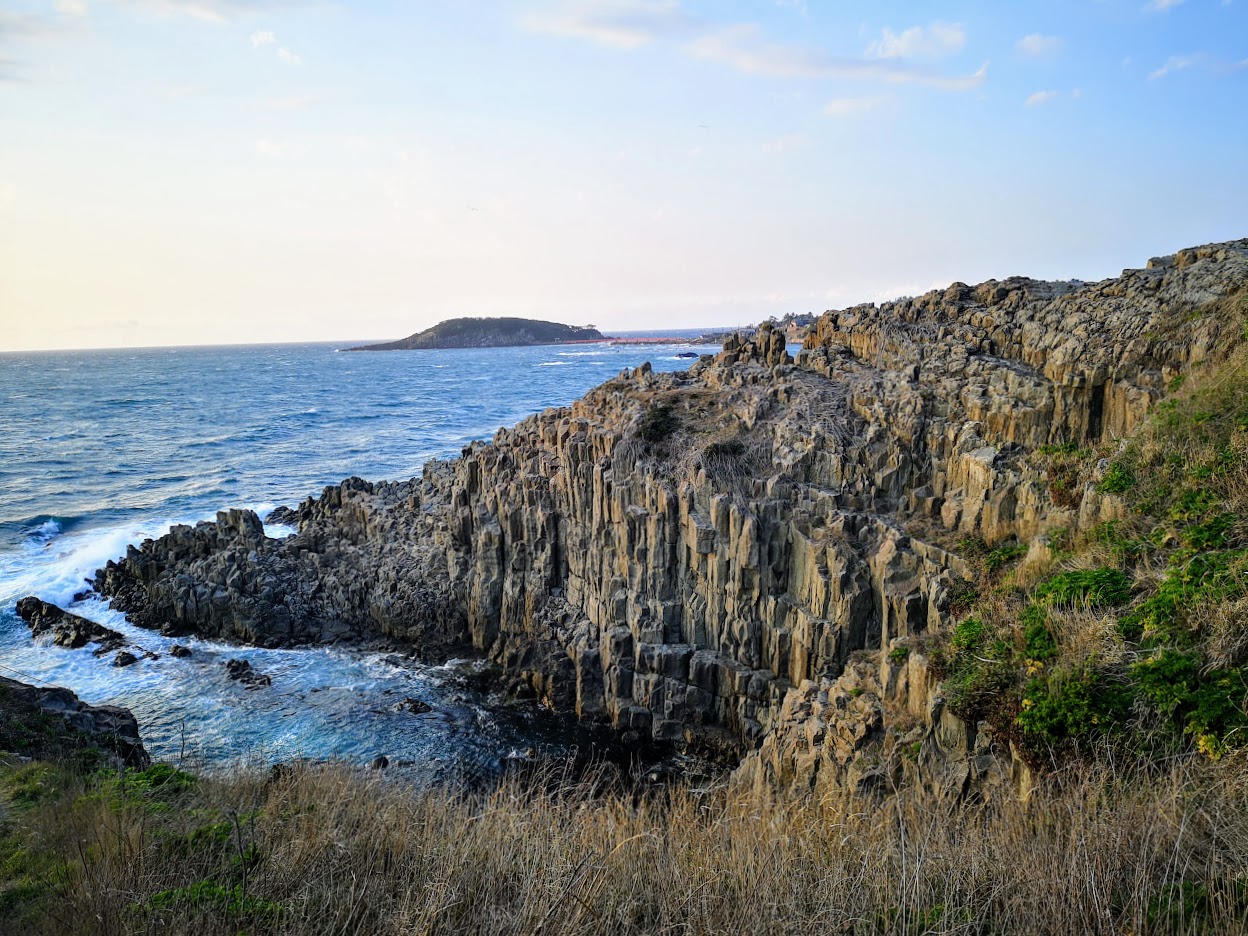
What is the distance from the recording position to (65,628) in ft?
86.6

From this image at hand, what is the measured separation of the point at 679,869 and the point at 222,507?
4015 cm

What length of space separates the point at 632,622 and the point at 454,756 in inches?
233

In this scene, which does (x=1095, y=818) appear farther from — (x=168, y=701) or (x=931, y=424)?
(x=168, y=701)

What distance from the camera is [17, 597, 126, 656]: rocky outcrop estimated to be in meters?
25.9

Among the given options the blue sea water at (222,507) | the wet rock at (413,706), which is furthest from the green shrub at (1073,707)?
the wet rock at (413,706)

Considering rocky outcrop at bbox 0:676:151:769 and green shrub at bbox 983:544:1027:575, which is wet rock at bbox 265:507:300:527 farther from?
green shrub at bbox 983:544:1027:575

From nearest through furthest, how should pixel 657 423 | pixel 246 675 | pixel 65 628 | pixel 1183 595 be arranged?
pixel 1183 595, pixel 657 423, pixel 246 675, pixel 65 628

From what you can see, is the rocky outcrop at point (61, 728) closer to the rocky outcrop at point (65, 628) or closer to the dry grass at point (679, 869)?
the dry grass at point (679, 869)

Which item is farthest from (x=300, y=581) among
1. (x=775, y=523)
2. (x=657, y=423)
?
(x=775, y=523)

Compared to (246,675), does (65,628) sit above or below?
above

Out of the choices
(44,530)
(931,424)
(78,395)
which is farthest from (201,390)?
(931,424)

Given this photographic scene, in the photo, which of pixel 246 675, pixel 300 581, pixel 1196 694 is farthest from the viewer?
pixel 300 581

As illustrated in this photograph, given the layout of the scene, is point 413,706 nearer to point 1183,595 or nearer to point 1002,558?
point 1002,558

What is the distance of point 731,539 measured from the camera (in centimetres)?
1909
